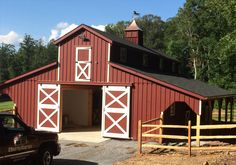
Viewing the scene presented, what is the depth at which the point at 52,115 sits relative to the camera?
23.9 metres

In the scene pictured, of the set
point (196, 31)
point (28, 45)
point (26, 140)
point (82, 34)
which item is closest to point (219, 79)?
point (196, 31)

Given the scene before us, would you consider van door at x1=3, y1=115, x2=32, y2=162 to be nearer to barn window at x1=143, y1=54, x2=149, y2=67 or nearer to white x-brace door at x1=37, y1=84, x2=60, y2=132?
white x-brace door at x1=37, y1=84, x2=60, y2=132

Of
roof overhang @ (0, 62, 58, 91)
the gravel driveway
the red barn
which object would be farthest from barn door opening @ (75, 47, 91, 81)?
the gravel driveway

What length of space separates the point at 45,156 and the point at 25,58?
345 ft

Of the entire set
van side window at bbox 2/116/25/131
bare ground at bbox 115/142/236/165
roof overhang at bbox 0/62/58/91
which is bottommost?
bare ground at bbox 115/142/236/165

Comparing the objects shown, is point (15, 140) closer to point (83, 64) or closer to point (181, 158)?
point (181, 158)

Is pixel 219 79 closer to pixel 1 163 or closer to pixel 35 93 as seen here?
pixel 35 93

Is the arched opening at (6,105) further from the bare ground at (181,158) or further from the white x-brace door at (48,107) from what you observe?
the bare ground at (181,158)

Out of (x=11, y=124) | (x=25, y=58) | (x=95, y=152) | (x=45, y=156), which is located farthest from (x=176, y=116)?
(x=25, y=58)

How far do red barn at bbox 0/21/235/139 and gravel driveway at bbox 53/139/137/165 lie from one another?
1.70 meters

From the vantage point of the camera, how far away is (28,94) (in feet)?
81.4

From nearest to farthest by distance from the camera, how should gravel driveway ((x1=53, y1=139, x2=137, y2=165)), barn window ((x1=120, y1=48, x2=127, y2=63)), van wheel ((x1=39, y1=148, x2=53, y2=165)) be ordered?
van wheel ((x1=39, y1=148, x2=53, y2=165))
gravel driveway ((x1=53, y1=139, x2=137, y2=165))
barn window ((x1=120, y1=48, x2=127, y2=63))

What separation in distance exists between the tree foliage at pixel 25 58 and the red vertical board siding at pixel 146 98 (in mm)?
87468

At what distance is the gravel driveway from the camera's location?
52.0 feet
